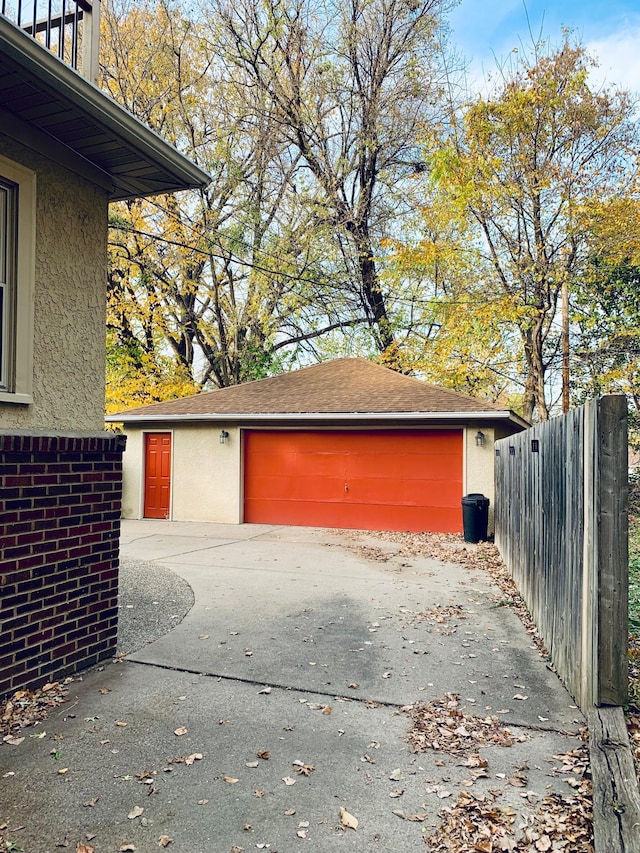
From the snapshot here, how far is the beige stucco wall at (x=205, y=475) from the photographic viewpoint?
13.9m

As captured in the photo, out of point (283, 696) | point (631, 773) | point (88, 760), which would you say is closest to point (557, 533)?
point (631, 773)

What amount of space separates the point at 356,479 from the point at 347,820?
34.5 feet

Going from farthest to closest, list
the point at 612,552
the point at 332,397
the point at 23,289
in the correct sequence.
A: the point at 332,397 → the point at 23,289 → the point at 612,552

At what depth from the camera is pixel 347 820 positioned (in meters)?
2.65

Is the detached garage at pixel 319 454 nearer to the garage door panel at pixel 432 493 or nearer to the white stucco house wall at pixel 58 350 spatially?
the garage door panel at pixel 432 493

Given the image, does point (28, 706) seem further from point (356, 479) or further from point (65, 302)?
point (356, 479)

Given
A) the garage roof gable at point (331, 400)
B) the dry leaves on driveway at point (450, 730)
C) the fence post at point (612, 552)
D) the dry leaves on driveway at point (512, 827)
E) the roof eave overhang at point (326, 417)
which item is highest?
the garage roof gable at point (331, 400)

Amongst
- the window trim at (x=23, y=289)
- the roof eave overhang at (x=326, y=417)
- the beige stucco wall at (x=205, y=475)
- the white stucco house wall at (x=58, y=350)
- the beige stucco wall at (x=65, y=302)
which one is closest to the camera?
the white stucco house wall at (x=58, y=350)

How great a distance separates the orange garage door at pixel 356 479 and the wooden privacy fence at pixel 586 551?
703 cm

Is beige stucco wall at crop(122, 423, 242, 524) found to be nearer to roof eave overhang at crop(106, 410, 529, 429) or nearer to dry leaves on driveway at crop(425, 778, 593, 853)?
roof eave overhang at crop(106, 410, 529, 429)

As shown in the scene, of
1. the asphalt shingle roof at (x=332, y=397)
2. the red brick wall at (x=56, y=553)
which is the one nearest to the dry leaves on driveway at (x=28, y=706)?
the red brick wall at (x=56, y=553)

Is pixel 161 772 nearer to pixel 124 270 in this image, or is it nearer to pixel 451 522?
pixel 451 522

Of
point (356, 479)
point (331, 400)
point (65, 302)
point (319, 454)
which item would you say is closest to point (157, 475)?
point (319, 454)

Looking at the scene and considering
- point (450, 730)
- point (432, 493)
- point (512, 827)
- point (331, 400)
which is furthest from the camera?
point (331, 400)
